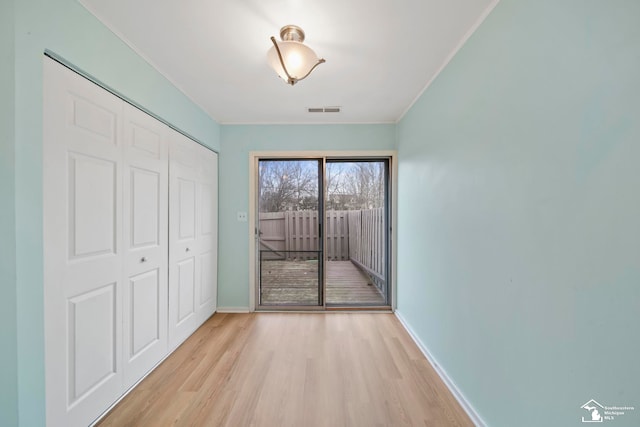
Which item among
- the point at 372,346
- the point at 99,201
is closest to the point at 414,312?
the point at 372,346

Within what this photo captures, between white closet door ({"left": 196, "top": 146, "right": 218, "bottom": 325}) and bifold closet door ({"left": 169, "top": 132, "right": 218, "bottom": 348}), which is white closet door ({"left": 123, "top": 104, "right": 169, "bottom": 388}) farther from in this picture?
white closet door ({"left": 196, "top": 146, "right": 218, "bottom": 325})

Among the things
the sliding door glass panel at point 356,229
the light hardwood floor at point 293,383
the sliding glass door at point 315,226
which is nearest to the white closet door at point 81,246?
the light hardwood floor at point 293,383

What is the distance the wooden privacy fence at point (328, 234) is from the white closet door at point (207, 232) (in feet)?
2.00

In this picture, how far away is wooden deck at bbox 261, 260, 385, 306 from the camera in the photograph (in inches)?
128

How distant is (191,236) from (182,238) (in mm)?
156

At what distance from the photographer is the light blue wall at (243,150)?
10.2 ft

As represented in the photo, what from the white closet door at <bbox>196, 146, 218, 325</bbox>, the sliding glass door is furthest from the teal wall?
the sliding glass door

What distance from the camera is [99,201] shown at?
147cm

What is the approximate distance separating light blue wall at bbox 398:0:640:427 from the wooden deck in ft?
5.05

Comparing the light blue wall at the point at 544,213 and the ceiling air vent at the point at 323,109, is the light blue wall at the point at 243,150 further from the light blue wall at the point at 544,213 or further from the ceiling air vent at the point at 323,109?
the light blue wall at the point at 544,213

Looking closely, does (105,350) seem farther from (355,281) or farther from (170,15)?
(355,281)
